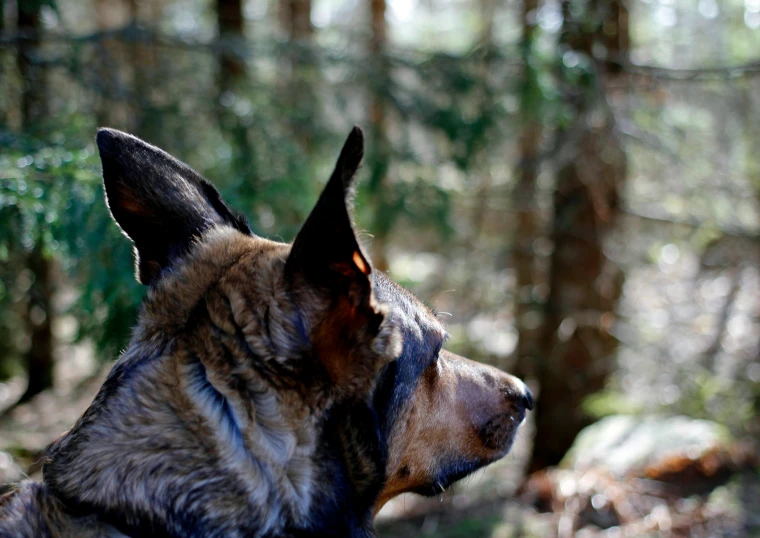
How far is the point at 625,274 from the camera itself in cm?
945

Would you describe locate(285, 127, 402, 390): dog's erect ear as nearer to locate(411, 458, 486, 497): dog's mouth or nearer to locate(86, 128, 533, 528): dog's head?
locate(86, 128, 533, 528): dog's head

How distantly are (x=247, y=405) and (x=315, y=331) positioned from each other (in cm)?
33

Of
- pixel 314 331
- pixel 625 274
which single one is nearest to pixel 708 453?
pixel 625 274

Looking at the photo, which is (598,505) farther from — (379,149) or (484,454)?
(379,149)

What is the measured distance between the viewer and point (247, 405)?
223cm

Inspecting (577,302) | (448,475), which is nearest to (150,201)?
(448,475)

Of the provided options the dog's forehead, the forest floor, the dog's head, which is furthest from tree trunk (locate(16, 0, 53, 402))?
the dog's forehead

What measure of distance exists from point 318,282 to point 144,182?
39.5 inches

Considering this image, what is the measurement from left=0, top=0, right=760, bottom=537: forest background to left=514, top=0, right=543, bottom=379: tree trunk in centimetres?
6

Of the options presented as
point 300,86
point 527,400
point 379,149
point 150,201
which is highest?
point 300,86

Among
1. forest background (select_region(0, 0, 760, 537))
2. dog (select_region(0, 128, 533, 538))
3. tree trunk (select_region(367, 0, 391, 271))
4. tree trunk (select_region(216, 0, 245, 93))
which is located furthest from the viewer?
tree trunk (select_region(367, 0, 391, 271))

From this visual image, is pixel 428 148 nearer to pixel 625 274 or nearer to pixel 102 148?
pixel 625 274

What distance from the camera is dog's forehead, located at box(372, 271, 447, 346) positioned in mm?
2666

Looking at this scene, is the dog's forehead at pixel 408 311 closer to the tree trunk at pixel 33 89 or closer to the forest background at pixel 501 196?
the forest background at pixel 501 196
